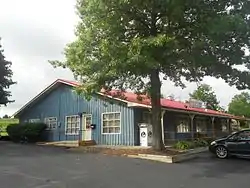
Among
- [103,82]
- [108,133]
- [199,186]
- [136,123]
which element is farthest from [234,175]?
[108,133]

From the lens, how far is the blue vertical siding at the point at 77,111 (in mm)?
25000

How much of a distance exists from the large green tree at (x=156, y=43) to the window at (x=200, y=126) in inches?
594

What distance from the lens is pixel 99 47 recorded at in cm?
1802

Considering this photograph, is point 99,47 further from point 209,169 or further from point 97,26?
point 209,169

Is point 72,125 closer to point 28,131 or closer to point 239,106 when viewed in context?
point 28,131

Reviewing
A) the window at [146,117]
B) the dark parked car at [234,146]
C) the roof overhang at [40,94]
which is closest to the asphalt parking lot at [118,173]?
the dark parked car at [234,146]

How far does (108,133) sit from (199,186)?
15.8 metres

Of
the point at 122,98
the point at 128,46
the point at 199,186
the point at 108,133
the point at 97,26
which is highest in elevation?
the point at 97,26

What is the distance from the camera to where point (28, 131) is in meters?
29.8

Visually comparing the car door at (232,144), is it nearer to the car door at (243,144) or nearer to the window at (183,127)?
the car door at (243,144)

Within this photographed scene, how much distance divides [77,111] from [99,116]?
257cm

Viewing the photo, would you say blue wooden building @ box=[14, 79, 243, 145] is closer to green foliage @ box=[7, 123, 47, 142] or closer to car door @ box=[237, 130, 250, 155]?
green foliage @ box=[7, 123, 47, 142]

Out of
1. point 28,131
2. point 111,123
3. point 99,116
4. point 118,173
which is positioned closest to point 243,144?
point 118,173

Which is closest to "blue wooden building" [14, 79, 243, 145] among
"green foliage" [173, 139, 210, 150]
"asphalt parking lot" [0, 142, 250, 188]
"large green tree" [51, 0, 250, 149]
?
"green foliage" [173, 139, 210, 150]
